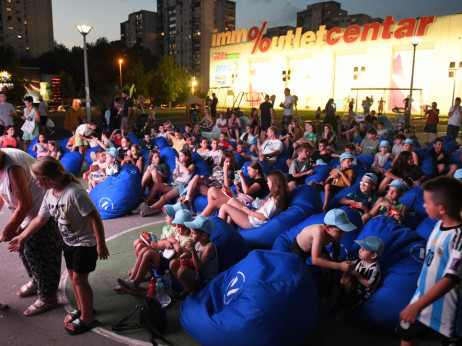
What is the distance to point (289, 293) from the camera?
293 cm

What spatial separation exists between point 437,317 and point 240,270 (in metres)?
1.60

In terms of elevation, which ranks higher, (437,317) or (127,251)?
(437,317)

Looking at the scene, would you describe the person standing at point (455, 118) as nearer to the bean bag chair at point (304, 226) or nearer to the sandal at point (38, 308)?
the bean bag chair at point (304, 226)

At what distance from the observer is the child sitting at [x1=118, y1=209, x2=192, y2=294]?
3.84 m

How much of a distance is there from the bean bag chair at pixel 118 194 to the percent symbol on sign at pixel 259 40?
34.6 m

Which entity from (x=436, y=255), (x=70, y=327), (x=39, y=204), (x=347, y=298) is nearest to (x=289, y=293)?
(x=347, y=298)

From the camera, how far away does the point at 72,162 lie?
29.9 feet

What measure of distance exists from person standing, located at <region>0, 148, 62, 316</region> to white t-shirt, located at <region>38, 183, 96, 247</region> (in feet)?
1.24

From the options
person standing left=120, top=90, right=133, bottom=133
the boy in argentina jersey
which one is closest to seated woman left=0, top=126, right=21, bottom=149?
person standing left=120, top=90, right=133, bottom=133

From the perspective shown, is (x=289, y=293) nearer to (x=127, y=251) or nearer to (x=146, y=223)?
(x=127, y=251)

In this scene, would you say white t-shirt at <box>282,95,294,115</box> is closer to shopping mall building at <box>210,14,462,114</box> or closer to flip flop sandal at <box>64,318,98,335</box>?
flip flop sandal at <box>64,318,98,335</box>

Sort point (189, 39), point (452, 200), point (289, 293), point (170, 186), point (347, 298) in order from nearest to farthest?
point (452, 200), point (289, 293), point (347, 298), point (170, 186), point (189, 39)

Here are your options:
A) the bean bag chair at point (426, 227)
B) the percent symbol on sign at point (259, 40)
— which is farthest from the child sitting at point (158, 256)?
the percent symbol on sign at point (259, 40)

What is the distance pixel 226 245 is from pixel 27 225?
6.56 feet
